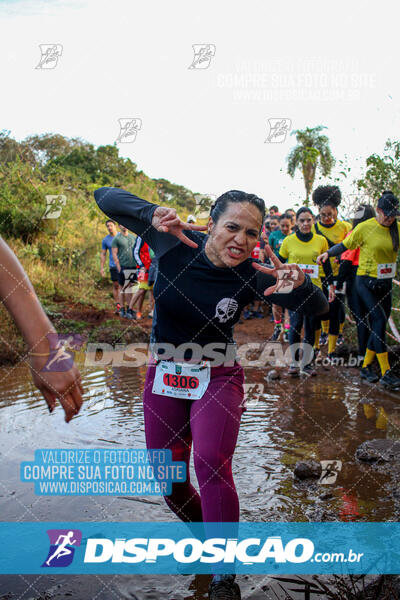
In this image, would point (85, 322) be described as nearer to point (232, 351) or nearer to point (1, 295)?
point (232, 351)

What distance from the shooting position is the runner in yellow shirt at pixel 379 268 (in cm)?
656

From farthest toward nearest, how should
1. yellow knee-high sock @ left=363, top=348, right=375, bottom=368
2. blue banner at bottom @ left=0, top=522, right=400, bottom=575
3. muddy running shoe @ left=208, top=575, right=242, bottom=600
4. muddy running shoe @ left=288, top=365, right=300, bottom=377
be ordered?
muddy running shoe @ left=288, top=365, right=300, bottom=377, yellow knee-high sock @ left=363, top=348, right=375, bottom=368, blue banner at bottom @ left=0, top=522, right=400, bottom=575, muddy running shoe @ left=208, top=575, right=242, bottom=600

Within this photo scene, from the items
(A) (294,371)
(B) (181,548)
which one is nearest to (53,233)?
(A) (294,371)

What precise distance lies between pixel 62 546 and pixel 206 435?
50.2 inches

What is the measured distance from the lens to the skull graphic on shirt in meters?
2.73

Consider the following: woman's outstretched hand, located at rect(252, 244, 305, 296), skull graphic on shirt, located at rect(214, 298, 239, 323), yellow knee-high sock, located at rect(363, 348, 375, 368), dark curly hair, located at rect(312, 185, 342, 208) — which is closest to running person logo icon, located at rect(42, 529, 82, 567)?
skull graphic on shirt, located at rect(214, 298, 239, 323)

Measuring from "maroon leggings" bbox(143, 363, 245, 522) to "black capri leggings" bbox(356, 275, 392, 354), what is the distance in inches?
167

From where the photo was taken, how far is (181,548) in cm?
311

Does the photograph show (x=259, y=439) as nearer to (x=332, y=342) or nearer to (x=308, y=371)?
(x=308, y=371)

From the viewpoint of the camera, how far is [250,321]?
12.2 metres

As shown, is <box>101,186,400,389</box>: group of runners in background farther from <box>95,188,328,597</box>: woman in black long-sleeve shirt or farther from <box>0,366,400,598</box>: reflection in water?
<box>95,188,328,597</box>: woman in black long-sleeve shirt

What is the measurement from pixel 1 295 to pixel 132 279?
10665 mm

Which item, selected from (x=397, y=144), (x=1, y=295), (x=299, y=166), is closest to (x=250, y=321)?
(x=397, y=144)

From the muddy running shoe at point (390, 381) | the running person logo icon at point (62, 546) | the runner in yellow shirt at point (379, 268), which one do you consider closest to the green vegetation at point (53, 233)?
the runner in yellow shirt at point (379, 268)
